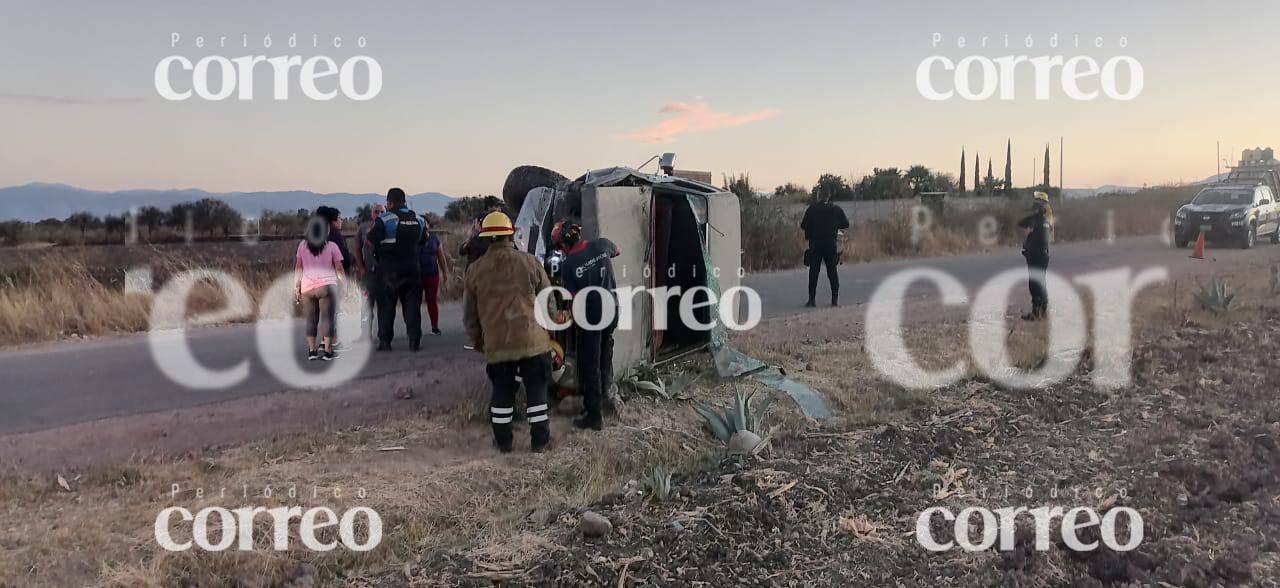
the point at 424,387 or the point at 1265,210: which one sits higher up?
the point at 1265,210

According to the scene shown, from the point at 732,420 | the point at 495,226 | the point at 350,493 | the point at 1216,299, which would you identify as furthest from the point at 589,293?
the point at 1216,299

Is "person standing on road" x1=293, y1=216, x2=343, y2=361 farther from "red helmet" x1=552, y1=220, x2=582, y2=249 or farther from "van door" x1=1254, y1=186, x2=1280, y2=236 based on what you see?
"van door" x1=1254, y1=186, x2=1280, y2=236

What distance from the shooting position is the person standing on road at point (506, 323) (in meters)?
5.60

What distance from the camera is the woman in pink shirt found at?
819 centimetres

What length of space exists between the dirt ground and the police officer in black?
14.7 feet

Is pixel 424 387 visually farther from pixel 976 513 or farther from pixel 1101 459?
pixel 1101 459

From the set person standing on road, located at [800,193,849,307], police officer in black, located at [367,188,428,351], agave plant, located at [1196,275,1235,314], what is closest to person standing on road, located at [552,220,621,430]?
police officer in black, located at [367,188,428,351]

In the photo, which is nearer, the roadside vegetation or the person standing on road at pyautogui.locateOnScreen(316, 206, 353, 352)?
the roadside vegetation

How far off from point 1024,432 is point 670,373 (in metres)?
3.06

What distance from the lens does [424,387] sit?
7.42 metres

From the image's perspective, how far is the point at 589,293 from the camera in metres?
6.12

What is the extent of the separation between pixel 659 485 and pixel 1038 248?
295 inches

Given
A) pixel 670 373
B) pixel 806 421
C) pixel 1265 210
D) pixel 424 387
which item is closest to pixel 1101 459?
pixel 806 421

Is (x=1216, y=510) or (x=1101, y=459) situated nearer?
(x=1216, y=510)
